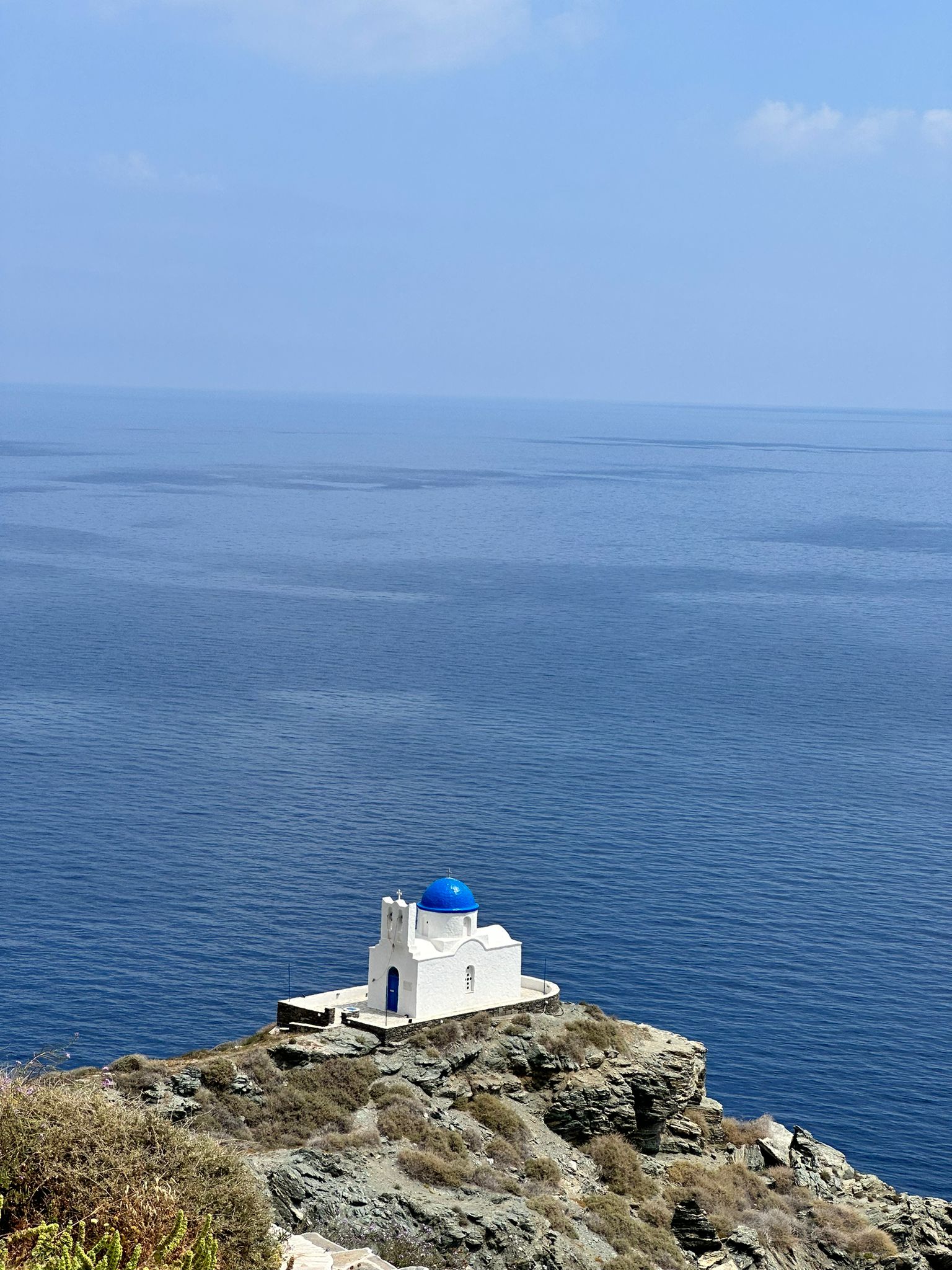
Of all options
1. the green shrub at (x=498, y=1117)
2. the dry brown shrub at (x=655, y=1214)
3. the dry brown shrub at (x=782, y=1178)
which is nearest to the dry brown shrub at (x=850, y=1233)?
the dry brown shrub at (x=782, y=1178)

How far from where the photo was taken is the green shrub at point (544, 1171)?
4122 cm

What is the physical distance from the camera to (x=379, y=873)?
75562 mm

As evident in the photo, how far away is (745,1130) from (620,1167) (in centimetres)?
669

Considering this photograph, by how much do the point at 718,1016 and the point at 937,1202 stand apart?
731 inches

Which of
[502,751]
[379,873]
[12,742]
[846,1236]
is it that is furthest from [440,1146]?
[12,742]

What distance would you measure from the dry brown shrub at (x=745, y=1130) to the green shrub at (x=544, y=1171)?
8364mm

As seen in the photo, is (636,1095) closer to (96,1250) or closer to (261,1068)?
(261,1068)

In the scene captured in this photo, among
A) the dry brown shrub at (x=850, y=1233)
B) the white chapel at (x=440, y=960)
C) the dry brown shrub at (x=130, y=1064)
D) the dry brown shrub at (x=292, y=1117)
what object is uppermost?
the white chapel at (x=440, y=960)

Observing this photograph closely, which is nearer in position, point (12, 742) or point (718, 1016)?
point (718, 1016)

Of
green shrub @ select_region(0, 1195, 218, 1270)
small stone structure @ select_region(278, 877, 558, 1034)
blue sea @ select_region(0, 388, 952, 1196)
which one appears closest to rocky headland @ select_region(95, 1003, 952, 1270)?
small stone structure @ select_region(278, 877, 558, 1034)

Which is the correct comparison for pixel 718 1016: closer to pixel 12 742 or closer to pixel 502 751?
pixel 502 751

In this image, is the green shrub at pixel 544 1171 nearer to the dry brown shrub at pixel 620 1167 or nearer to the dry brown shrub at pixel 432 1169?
the dry brown shrub at pixel 620 1167

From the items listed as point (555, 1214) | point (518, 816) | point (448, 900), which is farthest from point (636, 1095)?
point (518, 816)

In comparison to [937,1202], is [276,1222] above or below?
above
